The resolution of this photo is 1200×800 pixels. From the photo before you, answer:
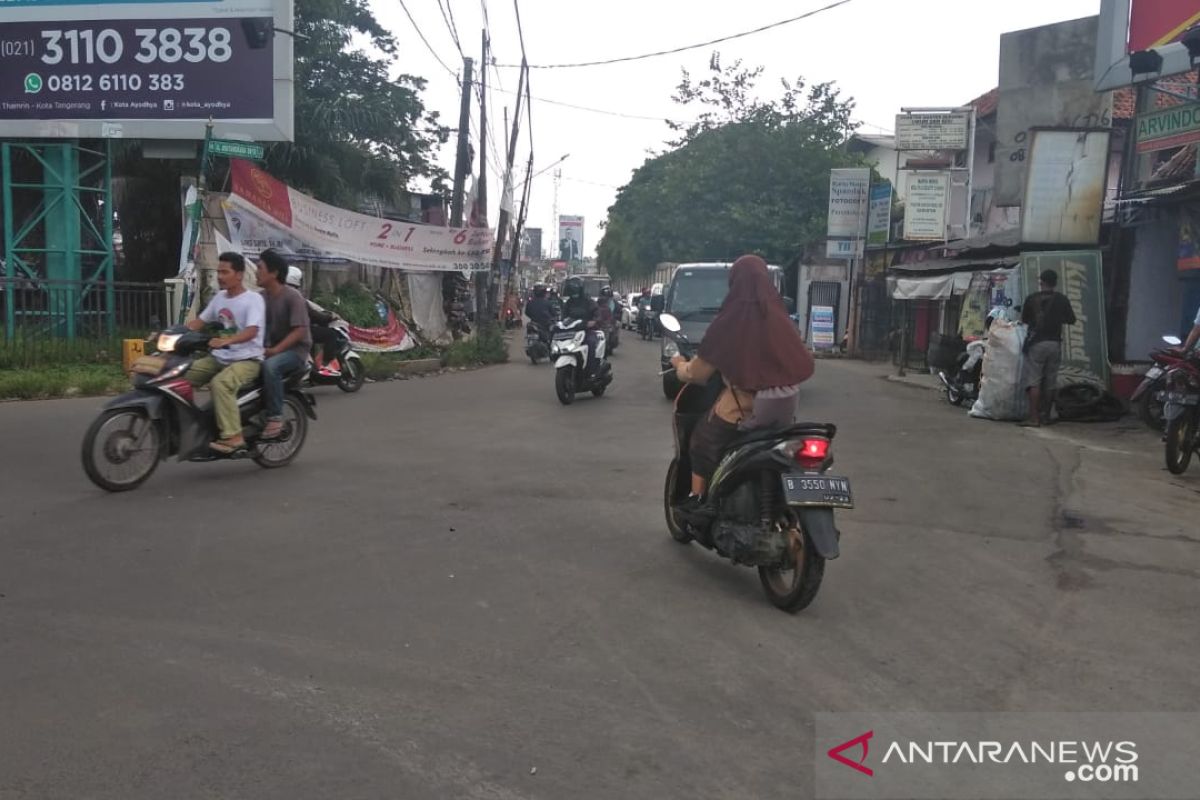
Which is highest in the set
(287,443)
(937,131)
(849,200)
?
(937,131)

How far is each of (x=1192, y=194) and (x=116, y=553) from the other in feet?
37.9

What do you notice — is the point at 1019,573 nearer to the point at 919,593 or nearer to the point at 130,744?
the point at 919,593

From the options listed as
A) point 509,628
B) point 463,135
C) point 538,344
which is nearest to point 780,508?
point 509,628

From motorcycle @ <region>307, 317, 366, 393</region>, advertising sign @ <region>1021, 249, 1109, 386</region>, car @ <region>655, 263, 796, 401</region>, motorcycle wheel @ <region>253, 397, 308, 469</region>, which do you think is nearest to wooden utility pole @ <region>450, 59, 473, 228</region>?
car @ <region>655, 263, 796, 401</region>

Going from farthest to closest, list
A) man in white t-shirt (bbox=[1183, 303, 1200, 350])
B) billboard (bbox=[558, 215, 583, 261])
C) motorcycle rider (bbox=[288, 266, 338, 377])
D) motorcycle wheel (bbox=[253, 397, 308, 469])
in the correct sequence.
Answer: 1. billboard (bbox=[558, 215, 583, 261])
2. motorcycle rider (bbox=[288, 266, 338, 377])
3. man in white t-shirt (bbox=[1183, 303, 1200, 350])
4. motorcycle wheel (bbox=[253, 397, 308, 469])

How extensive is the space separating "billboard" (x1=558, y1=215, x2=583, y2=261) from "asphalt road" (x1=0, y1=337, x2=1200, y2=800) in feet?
305

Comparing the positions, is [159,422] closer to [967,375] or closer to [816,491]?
[816,491]

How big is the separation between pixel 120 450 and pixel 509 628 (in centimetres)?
371

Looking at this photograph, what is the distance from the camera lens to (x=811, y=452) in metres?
4.48

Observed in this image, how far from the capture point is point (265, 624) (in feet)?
13.6

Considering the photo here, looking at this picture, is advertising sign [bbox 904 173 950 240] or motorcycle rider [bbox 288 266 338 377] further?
advertising sign [bbox 904 173 950 240]

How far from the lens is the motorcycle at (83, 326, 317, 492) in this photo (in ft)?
21.3

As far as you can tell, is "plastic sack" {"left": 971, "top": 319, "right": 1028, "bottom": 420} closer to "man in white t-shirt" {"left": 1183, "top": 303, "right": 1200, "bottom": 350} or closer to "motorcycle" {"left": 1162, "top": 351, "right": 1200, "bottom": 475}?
"man in white t-shirt" {"left": 1183, "top": 303, "right": 1200, "bottom": 350}

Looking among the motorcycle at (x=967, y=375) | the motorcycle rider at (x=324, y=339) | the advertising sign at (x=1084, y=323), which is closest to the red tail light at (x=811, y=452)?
the advertising sign at (x=1084, y=323)
